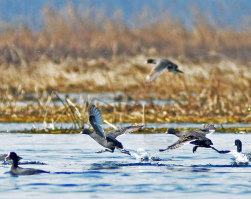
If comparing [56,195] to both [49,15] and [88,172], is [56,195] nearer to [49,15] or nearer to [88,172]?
[88,172]

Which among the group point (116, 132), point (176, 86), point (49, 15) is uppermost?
point (49, 15)

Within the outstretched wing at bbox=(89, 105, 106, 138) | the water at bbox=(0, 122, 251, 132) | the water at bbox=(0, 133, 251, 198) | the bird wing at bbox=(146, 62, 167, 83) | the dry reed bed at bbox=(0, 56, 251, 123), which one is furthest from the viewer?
the dry reed bed at bbox=(0, 56, 251, 123)

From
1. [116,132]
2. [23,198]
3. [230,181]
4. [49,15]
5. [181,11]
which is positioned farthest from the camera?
[181,11]

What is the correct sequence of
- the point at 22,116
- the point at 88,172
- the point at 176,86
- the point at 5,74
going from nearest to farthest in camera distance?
the point at 88,172 < the point at 22,116 < the point at 176,86 < the point at 5,74

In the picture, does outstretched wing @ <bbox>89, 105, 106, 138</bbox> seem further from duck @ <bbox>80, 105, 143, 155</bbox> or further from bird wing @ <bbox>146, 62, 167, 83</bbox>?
bird wing @ <bbox>146, 62, 167, 83</bbox>

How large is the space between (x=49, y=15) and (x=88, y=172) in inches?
1903

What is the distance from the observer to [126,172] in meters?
16.5

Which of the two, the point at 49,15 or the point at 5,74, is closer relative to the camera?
the point at 5,74

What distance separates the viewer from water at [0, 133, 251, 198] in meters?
14.2

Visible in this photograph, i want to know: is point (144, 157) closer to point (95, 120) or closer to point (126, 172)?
point (95, 120)

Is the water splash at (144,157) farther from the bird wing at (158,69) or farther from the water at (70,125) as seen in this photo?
the water at (70,125)

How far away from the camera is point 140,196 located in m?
13.8

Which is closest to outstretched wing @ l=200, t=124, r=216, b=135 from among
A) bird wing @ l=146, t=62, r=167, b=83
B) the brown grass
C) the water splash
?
the water splash

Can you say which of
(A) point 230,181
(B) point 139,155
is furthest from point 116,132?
(A) point 230,181
